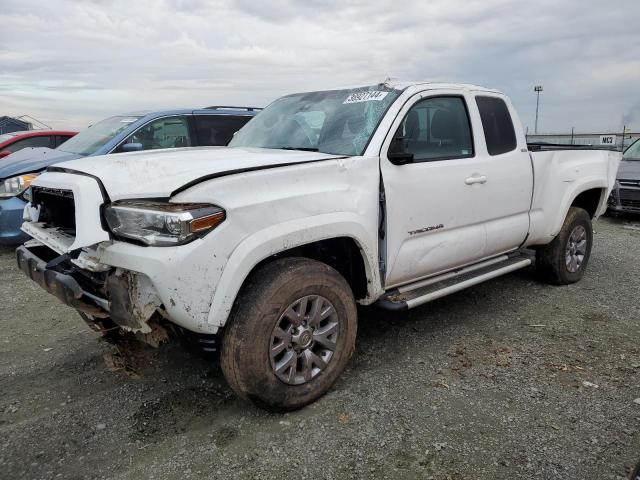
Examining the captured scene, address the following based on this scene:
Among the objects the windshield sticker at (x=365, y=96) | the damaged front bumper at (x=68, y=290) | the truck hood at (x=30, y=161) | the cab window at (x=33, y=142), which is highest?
the windshield sticker at (x=365, y=96)

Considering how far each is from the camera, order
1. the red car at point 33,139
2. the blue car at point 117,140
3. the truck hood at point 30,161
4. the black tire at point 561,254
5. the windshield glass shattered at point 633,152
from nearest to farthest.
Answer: the black tire at point 561,254, the blue car at point 117,140, the truck hood at point 30,161, the red car at point 33,139, the windshield glass shattered at point 633,152

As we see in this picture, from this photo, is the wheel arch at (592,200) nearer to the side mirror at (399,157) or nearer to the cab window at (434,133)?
the cab window at (434,133)

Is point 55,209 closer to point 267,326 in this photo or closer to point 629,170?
point 267,326

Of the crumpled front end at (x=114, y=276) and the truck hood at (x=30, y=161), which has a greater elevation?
the truck hood at (x=30, y=161)

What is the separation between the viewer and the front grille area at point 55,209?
3.14 metres

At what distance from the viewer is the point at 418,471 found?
246 centimetres

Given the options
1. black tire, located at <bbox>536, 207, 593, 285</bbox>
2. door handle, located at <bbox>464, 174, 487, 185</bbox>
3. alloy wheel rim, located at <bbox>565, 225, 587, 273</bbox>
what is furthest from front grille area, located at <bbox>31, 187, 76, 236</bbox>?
alloy wheel rim, located at <bbox>565, 225, 587, 273</bbox>

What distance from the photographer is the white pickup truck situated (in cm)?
251

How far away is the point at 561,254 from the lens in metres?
5.09

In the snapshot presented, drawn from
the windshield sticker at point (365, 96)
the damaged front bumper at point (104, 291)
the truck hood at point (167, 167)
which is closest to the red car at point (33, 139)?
the truck hood at point (167, 167)

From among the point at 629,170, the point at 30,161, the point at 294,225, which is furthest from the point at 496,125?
the point at 629,170

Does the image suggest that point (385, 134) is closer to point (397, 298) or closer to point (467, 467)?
point (397, 298)

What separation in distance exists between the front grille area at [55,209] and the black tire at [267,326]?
1228 mm

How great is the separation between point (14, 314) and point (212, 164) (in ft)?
10.0
